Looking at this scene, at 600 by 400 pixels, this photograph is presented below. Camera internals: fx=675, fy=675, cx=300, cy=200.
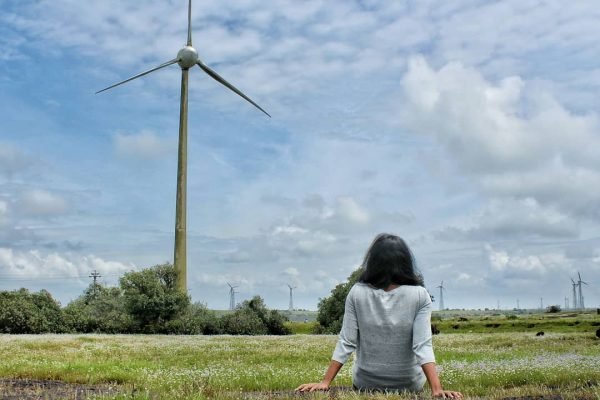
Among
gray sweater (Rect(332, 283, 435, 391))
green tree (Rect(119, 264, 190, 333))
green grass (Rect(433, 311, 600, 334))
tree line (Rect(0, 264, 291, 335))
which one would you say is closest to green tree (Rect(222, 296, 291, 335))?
tree line (Rect(0, 264, 291, 335))

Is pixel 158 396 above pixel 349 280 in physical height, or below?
below

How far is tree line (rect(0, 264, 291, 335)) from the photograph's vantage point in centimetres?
5938

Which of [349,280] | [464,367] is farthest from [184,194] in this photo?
[464,367]

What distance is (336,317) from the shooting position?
65750mm

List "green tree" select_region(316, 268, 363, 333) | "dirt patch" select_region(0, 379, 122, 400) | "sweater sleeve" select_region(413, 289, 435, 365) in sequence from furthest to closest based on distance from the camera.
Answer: "green tree" select_region(316, 268, 363, 333), "dirt patch" select_region(0, 379, 122, 400), "sweater sleeve" select_region(413, 289, 435, 365)

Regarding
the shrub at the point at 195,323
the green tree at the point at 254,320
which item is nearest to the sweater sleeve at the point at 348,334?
the shrub at the point at 195,323

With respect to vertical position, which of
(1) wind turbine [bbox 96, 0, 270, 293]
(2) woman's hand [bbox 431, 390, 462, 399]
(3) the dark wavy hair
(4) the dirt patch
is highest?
(1) wind turbine [bbox 96, 0, 270, 293]

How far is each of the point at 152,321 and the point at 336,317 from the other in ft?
57.9

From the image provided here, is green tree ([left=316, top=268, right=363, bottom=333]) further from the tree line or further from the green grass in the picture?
the green grass

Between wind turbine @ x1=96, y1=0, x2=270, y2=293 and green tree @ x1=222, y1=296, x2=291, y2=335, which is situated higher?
wind turbine @ x1=96, y1=0, x2=270, y2=293

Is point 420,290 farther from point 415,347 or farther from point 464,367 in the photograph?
point 464,367

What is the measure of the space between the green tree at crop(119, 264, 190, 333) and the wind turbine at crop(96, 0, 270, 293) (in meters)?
2.55

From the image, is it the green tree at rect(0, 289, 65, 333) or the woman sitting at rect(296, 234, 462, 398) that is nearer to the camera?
the woman sitting at rect(296, 234, 462, 398)

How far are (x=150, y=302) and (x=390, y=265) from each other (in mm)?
53936
